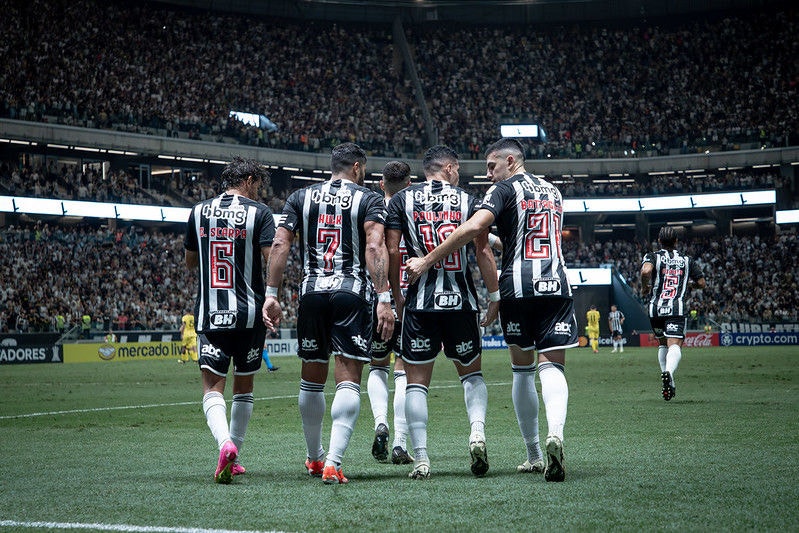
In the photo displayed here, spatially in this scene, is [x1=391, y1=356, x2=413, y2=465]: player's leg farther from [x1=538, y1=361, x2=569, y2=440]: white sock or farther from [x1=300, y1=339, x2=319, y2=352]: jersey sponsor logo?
[x1=538, y1=361, x2=569, y2=440]: white sock

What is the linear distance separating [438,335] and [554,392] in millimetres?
1081

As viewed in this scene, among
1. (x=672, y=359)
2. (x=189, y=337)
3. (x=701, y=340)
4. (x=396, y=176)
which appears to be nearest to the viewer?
(x=396, y=176)

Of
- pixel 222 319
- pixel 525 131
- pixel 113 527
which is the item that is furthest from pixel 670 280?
pixel 525 131

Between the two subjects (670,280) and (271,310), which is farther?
(670,280)

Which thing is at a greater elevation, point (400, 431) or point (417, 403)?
point (417, 403)

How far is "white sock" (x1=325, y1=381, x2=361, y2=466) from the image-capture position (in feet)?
23.0

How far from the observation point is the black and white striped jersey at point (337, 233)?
A: 293 inches

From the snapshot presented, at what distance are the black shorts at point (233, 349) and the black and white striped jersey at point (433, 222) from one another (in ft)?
4.38

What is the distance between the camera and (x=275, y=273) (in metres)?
7.44

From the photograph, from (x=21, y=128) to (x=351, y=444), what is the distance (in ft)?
136

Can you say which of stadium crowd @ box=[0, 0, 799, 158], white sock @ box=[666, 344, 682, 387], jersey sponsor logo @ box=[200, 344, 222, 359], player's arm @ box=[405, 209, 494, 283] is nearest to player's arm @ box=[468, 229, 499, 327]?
player's arm @ box=[405, 209, 494, 283]

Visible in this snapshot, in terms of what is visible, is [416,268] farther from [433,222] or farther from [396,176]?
[396,176]

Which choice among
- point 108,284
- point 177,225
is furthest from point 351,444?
point 177,225

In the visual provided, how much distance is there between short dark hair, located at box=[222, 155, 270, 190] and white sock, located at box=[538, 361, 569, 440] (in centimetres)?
296
